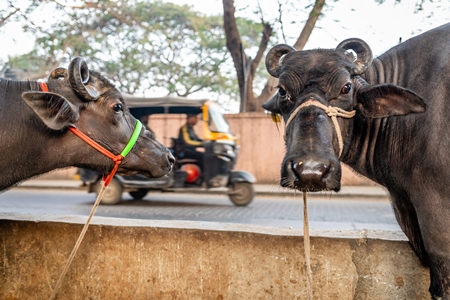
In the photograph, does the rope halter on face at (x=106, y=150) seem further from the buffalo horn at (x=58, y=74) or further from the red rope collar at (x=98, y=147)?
the buffalo horn at (x=58, y=74)

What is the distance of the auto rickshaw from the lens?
10.6 m

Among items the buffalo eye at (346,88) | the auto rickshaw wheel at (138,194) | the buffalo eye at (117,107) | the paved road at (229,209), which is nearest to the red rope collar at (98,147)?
the buffalo eye at (117,107)

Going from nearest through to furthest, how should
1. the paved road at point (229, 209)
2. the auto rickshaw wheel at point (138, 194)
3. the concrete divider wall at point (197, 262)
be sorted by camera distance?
the concrete divider wall at point (197, 262) < the paved road at point (229, 209) < the auto rickshaw wheel at point (138, 194)

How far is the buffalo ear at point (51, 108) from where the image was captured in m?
2.53

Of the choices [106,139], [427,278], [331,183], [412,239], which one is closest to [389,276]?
[427,278]

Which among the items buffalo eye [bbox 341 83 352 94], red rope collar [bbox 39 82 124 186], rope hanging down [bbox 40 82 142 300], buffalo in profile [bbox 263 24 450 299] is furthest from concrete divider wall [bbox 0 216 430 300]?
buffalo eye [bbox 341 83 352 94]

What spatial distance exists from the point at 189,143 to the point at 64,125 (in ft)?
26.6

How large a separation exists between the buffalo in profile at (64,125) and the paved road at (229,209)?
5.02 metres

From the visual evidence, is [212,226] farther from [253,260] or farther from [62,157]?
[62,157]

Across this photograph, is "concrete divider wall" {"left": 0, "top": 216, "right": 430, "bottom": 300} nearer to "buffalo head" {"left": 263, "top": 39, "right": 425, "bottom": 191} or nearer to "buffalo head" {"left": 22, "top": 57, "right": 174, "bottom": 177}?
"buffalo head" {"left": 22, "top": 57, "right": 174, "bottom": 177}

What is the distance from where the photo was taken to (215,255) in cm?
329

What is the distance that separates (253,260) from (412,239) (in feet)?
3.50

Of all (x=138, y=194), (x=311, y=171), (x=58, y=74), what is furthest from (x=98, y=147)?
(x=138, y=194)

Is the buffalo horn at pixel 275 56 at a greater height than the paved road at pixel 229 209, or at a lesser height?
greater
